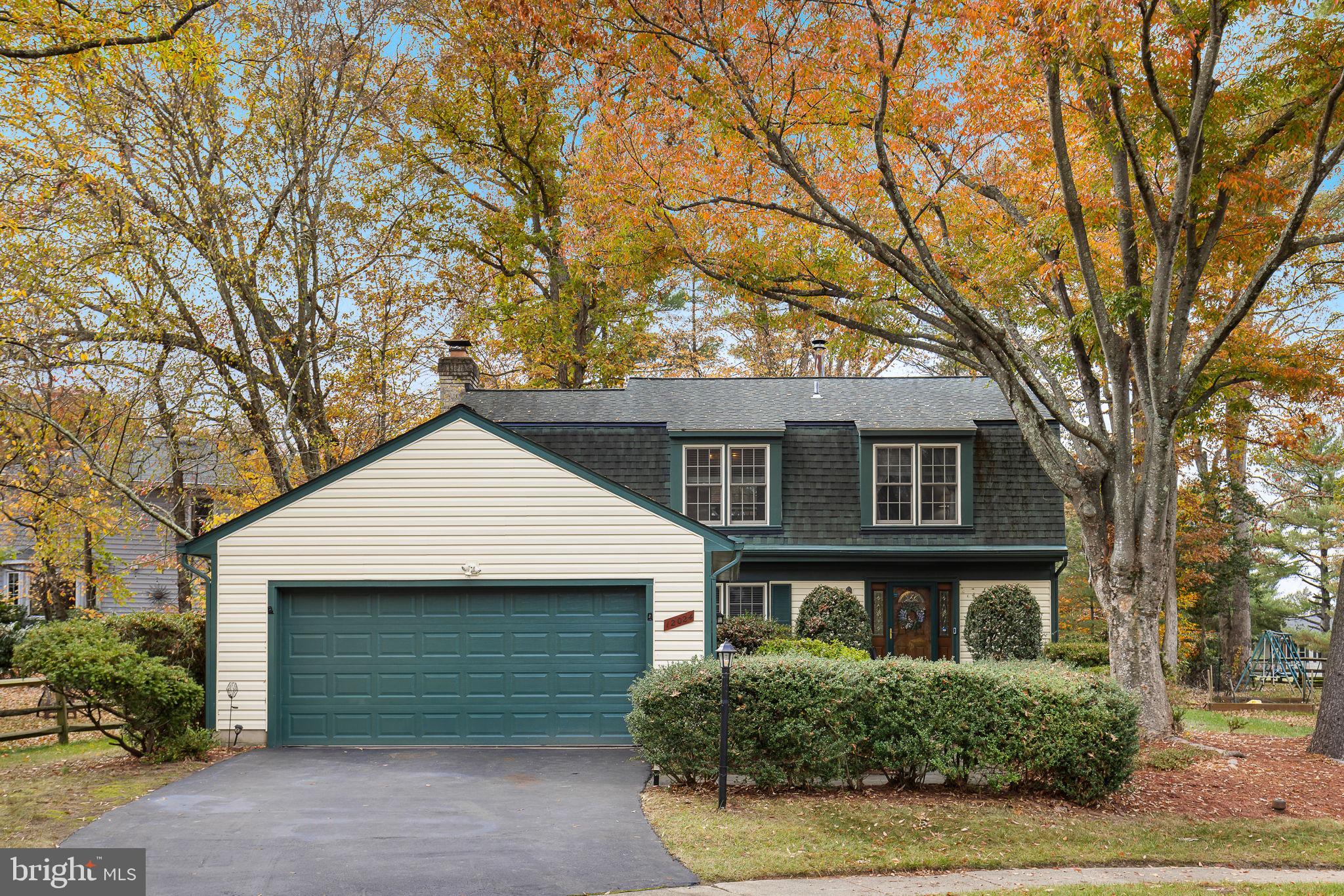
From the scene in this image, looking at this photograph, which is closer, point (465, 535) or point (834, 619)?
point (465, 535)

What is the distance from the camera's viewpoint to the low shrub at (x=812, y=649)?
1255 centimetres

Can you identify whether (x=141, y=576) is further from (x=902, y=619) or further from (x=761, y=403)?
(x=902, y=619)

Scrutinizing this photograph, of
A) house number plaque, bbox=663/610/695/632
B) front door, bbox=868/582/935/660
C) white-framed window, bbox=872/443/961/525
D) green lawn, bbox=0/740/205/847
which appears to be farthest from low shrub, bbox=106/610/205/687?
white-framed window, bbox=872/443/961/525

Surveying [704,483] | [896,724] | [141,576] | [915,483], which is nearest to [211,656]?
[896,724]

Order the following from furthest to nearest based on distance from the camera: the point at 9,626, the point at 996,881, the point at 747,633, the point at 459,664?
the point at 9,626
the point at 747,633
the point at 459,664
the point at 996,881

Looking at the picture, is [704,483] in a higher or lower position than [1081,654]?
higher

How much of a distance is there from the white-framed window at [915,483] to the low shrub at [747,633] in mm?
4000

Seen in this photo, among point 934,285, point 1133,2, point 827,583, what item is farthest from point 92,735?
point 1133,2

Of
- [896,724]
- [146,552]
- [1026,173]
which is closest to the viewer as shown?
[896,724]

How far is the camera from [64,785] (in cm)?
1059

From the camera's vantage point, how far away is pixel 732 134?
12.7 meters

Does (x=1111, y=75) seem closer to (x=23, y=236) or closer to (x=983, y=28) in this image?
(x=983, y=28)

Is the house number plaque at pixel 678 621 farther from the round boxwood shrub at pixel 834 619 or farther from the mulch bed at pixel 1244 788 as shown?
the round boxwood shrub at pixel 834 619

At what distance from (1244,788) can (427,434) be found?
10740mm
